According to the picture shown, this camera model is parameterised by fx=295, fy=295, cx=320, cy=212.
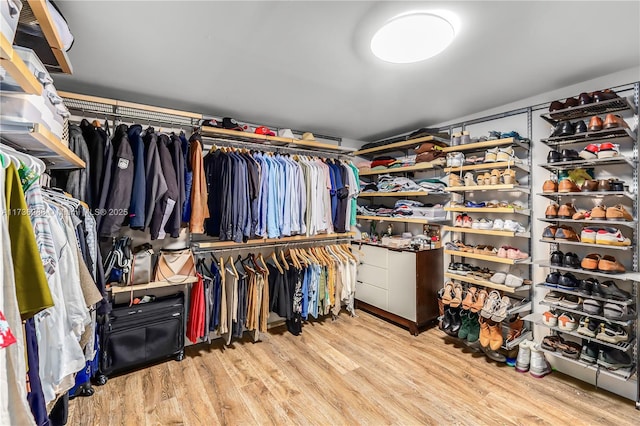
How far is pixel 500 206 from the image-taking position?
268 cm

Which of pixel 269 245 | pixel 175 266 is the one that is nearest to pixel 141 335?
pixel 175 266

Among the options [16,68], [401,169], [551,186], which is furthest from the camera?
[401,169]

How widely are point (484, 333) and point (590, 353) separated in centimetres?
69

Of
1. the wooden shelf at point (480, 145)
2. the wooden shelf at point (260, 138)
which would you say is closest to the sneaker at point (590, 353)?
the wooden shelf at point (480, 145)

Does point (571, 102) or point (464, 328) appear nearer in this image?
point (571, 102)

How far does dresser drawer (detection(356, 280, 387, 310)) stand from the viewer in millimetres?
3477

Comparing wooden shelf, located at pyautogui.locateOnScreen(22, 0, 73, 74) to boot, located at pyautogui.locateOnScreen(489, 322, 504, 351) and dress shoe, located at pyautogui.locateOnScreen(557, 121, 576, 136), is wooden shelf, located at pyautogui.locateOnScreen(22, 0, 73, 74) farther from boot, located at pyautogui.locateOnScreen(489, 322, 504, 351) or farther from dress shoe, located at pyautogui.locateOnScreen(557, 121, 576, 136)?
boot, located at pyautogui.locateOnScreen(489, 322, 504, 351)

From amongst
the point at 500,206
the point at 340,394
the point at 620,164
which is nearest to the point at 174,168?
the point at 340,394

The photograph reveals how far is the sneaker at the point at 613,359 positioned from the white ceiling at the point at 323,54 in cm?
203

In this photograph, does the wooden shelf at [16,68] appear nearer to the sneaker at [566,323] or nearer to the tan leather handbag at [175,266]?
the tan leather handbag at [175,266]

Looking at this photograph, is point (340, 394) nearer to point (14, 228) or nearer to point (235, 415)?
point (235, 415)

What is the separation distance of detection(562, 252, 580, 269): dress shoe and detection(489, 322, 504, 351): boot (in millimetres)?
734

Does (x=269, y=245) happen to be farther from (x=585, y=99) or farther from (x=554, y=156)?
(x=585, y=99)

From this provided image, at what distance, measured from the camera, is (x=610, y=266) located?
2.07m
